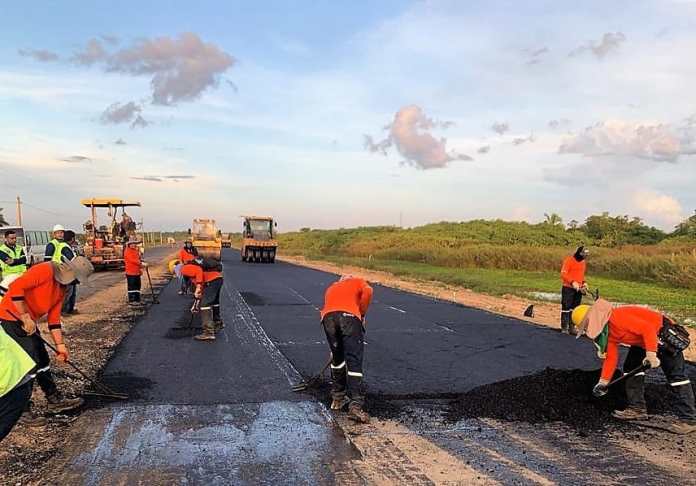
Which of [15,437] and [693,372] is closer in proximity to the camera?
[15,437]

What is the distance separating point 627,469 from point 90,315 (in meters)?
11.0

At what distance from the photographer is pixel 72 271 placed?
215 inches

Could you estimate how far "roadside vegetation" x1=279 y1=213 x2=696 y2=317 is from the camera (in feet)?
69.3

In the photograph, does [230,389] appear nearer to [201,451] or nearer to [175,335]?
[201,451]

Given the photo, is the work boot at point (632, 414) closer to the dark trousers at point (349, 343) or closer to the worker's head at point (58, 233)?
the dark trousers at point (349, 343)

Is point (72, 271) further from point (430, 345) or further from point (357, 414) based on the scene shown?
point (430, 345)

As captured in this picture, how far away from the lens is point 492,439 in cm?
520

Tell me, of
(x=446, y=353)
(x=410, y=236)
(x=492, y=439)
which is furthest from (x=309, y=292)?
(x=410, y=236)

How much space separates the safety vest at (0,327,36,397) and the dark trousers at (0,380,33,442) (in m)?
0.05

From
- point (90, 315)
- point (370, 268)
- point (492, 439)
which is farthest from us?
point (370, 268)

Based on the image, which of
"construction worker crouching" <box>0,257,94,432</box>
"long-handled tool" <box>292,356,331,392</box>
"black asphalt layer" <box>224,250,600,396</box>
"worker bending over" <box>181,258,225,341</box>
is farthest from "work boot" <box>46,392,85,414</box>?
"worker bending over" <box>181,258,225,341</box>

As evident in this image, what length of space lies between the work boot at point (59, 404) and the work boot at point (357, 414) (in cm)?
271

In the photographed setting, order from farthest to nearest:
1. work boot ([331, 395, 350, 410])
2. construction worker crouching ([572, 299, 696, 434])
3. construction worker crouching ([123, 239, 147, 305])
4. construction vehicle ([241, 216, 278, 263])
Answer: construction vehicle ([241, 216, 278, 263]) < construction worker crouching ([123, 239, 147, 305]) < work boot ([331, 395, 350, 410]) < construction worker crouching ([572, 299, 696, 434])

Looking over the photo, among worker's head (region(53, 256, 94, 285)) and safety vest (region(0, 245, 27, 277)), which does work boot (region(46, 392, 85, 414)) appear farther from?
safety vest (region(0, 245, 27, 277))
